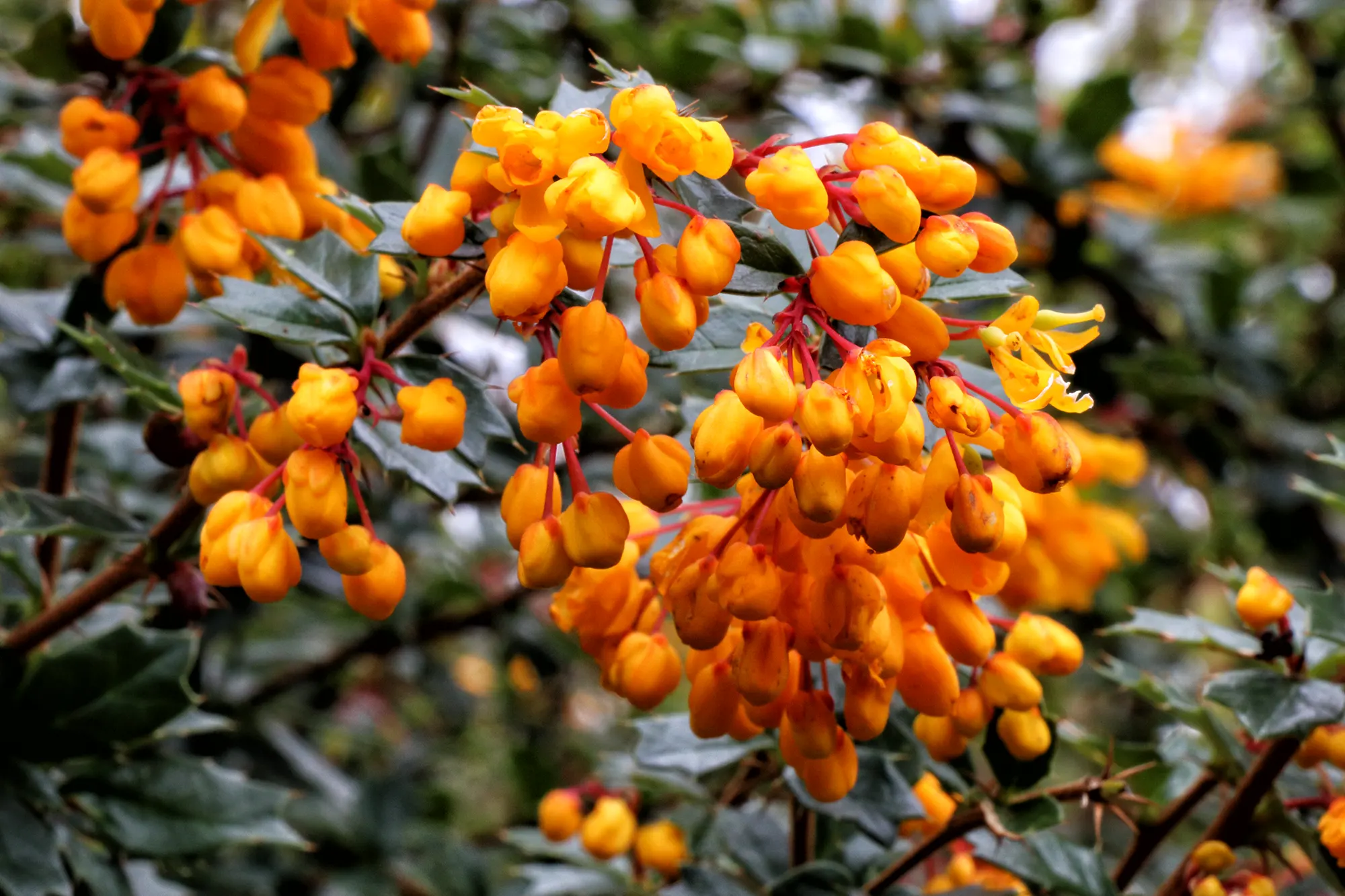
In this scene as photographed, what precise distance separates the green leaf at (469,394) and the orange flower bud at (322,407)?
0.13 meters

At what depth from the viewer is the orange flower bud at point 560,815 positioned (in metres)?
1.21

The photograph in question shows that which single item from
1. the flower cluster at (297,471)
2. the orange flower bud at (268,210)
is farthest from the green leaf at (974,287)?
the orange flower bud at (268,210)

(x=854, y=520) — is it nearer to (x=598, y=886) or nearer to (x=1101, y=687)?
(x=598, y=886)

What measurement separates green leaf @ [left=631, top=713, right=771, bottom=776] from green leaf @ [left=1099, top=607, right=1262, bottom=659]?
0.36 metres

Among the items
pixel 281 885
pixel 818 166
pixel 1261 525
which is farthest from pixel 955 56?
pixel 281 885

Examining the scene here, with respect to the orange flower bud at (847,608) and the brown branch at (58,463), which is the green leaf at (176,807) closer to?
the brown branch at (58,463)

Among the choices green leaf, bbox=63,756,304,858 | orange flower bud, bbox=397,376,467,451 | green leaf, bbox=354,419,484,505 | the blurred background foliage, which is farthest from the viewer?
the blurred background foliage

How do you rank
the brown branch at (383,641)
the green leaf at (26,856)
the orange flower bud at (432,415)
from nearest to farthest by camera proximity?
the orange flower bud at (432,415) → the green leaf at (26,856) → the brown branch at (383,641)

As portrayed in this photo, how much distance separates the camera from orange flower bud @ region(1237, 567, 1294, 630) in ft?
3.00

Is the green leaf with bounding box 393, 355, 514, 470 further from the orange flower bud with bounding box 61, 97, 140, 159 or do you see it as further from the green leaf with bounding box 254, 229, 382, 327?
the orange flower bud with bounding box 61, 97, 140, 159

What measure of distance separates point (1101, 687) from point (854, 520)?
1.85 metres

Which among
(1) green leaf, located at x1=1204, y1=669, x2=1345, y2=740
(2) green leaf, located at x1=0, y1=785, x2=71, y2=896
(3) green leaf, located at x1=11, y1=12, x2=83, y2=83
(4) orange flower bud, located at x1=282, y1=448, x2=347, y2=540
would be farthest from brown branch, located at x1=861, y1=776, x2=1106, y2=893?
(3) green leaf, located at x1=11, y1=12, x2=83, y2=83

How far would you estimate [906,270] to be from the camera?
685mm

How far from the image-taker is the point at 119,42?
3.20 ft
